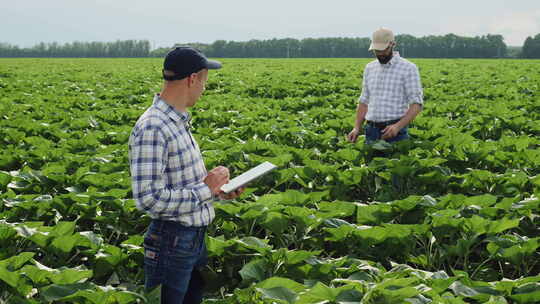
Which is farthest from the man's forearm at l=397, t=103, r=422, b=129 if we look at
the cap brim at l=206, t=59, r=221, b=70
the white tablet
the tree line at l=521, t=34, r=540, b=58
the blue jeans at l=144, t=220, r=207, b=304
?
the tree line at l=521, t=34, r=540, b=58

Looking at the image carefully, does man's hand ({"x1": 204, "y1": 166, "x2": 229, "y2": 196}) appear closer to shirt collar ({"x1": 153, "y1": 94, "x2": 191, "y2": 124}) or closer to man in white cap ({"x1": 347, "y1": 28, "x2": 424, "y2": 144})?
shirt collar ({"x1": 153, "y1": 94, "x2": 191, "y2": 124})

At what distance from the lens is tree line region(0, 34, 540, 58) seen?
3743 inches

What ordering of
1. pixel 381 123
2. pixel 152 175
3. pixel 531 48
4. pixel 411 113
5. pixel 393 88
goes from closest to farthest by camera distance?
1. pixel 152 175
2. pixel 411 113
3. pixel 393 88
4. pixel 381 123
5. pixel 531 48

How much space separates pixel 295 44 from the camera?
4289 inches

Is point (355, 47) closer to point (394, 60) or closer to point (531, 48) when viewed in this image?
point (531, 48)

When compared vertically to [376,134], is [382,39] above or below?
above

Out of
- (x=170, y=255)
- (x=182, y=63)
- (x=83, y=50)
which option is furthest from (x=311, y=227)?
(x=83, y=50)

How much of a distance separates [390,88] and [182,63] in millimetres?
3590

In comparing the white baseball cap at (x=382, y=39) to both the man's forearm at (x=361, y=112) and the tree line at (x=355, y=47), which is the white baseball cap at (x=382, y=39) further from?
the tree line at (x=355, y=47)

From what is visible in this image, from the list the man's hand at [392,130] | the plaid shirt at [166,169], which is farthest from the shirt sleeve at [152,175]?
the man's hand at [392,130]

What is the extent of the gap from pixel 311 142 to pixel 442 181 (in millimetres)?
2745

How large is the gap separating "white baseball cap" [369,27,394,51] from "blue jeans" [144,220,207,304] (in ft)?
11.0

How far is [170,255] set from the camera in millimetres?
2680

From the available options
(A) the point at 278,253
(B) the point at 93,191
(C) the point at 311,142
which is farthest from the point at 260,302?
(C) the point at 311,142
